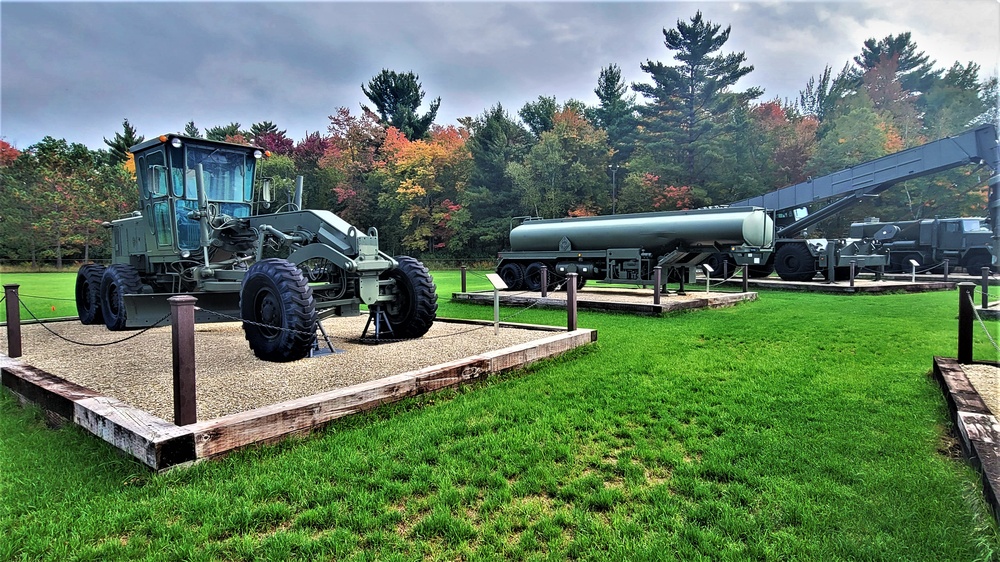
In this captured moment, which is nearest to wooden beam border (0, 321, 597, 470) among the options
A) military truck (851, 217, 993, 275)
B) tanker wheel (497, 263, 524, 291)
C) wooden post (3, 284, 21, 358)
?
wooden post (3, 284, 21, 358)

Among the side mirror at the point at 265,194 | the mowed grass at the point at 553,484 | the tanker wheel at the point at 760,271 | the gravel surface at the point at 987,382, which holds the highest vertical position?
the side mirror at the point at 265,194

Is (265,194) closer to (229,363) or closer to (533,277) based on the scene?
(229,363)

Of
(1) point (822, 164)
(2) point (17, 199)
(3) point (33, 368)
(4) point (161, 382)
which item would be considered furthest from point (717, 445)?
(2) point (17, 199)

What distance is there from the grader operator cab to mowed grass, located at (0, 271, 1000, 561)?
2044mm

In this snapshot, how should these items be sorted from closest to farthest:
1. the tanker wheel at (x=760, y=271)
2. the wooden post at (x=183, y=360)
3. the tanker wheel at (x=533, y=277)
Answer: the wooden post at (x=183, y=360) < the tanker wheel at (x=533, y=277) < the tanker wheel at (x=760, y=271)

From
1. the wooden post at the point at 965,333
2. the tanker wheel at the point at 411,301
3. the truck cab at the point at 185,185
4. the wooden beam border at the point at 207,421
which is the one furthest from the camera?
the truck cab at the point at 185,185

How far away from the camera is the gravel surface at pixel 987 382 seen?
3.84 meters

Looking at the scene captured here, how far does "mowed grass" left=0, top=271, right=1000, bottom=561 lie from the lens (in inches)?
87.7

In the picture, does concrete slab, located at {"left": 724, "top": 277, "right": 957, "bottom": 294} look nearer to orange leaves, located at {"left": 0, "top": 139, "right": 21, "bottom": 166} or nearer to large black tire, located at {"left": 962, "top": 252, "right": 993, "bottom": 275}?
large black tire, located at {"left": 962, "top": 252, "right": 993, "bottom": 275}

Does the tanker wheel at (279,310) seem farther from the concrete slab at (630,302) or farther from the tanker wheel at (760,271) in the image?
the tanker wheel at (760,271)

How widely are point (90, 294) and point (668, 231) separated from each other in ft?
36.5

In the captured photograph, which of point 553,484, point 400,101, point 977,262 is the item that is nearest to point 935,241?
point 977,262

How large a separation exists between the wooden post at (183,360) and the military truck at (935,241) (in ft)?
68.4

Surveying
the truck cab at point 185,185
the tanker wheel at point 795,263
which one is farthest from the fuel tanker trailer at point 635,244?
the truck cab at point 185,185
